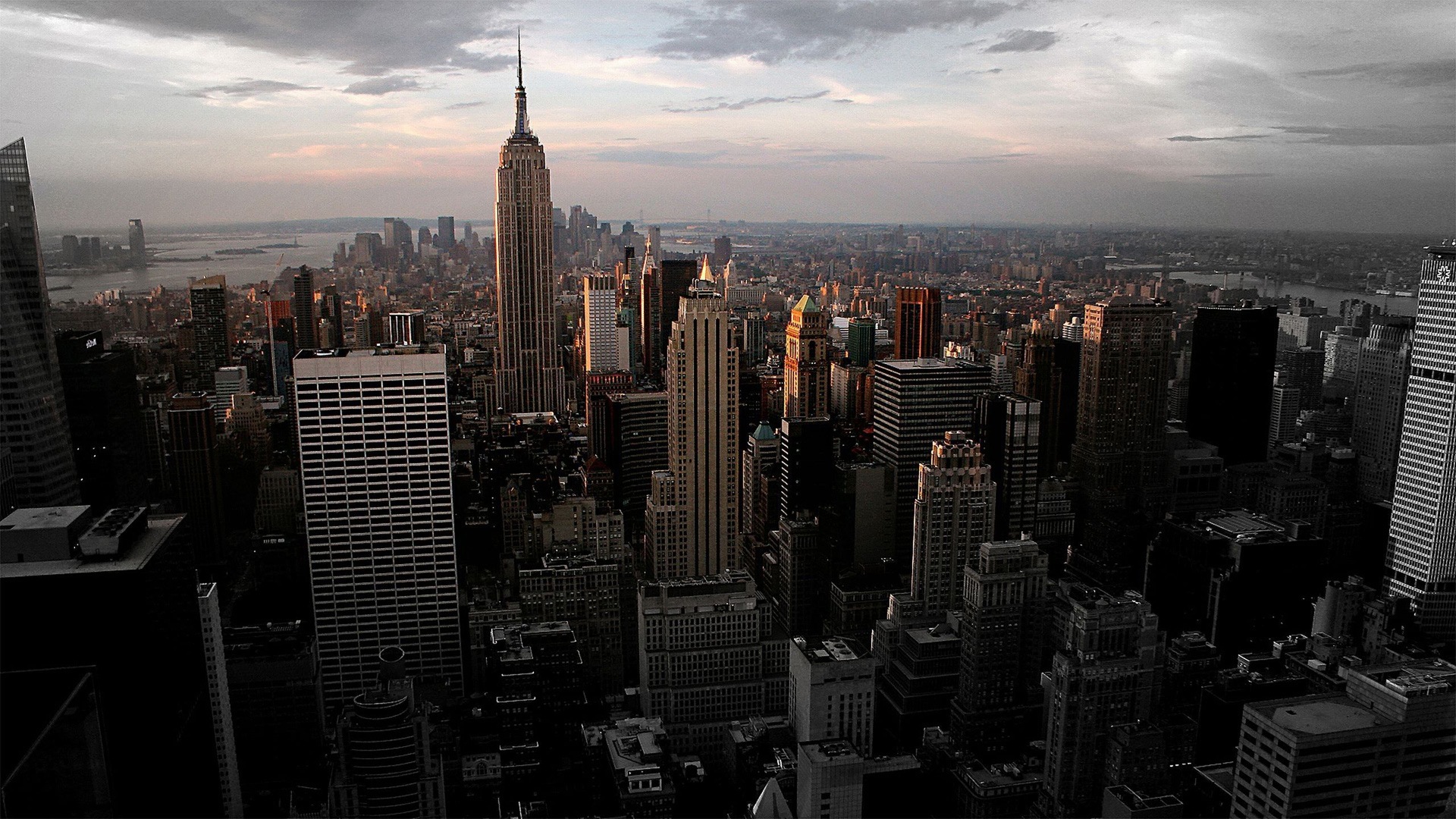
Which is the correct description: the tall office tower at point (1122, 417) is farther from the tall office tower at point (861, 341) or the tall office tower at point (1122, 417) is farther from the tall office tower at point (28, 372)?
the tall office tower at point (28, 372)

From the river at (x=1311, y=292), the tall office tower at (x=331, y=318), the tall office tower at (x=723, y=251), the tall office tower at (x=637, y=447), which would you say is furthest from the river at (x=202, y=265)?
the river at (x=1311, y=292)

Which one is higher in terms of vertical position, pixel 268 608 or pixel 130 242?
pixel 130 242

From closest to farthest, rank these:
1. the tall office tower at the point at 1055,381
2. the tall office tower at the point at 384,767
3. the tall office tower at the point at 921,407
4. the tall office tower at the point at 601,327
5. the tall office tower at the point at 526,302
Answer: the tall office tower at the point at 384,767, the tall office tower at the point at 921,407, the tall office tower at the point at 1055,381, the tall office tower at the point at 526,302, the tall office tower at the point at 601,327

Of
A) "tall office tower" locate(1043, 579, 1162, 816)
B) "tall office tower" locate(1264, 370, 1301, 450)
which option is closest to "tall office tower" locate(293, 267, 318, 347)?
"tall office tower" locate(1043, 579, 1162, 816)

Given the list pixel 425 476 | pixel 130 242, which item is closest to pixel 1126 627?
pixel 425 476

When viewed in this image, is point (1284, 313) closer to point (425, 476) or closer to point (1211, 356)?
point (1211, 356)

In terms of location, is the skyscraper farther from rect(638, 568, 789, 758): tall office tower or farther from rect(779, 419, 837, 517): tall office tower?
rect(638, 568, 789, 758): tall office tower
